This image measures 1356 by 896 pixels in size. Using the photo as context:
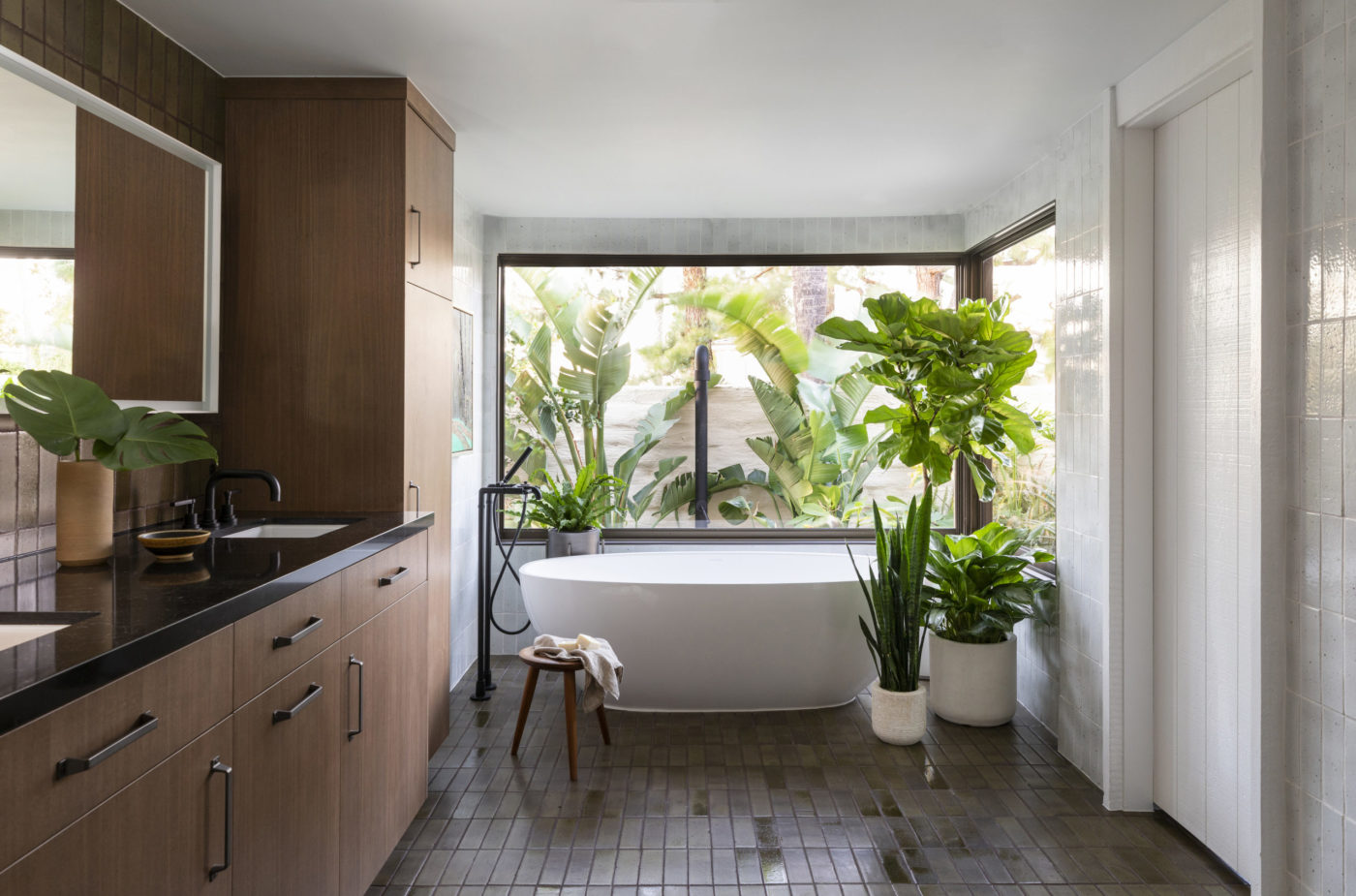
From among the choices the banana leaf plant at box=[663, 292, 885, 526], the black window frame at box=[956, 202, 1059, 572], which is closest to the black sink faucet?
the black window frame at box=[956, 202, 1059, 572]

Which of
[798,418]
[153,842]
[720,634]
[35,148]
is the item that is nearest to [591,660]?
[720,634]

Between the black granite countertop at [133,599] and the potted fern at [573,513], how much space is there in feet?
6.84

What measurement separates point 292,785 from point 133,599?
533mm

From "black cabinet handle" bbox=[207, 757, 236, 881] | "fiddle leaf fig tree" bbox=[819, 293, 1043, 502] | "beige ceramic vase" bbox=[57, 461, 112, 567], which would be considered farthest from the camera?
"fiddle leaf fig tree" bbox=[819, 293, 1043, 502]

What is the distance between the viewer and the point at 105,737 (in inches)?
47.4

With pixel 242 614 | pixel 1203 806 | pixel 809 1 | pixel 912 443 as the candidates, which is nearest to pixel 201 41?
pixel 809 1

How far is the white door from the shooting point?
2.54 meters

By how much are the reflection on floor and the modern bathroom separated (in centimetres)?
2

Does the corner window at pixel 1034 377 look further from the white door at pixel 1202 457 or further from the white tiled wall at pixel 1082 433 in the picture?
the white door at pixel 1202 457

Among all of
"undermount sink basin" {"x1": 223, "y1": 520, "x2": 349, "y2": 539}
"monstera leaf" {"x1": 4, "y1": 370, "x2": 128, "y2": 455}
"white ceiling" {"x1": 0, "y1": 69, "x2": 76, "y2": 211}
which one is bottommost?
"undermount sink basin" {"x1": 223, "y1": 520, "x2": 349, "y2": 539}

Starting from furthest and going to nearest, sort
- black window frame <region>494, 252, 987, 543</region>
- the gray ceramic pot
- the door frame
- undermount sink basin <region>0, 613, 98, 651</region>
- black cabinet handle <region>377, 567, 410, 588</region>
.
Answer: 1. black window frame <region>494, 252, 987, 543</region>
2. the gray ceramic pot
3. black cabinet handle <region>377, 567, 410, 588</region>
4. the door frame
5. undermount sink basin <region>0, 613, 98, 651</region>

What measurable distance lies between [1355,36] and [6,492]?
3.18m

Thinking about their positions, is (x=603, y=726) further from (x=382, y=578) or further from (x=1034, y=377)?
(x=1034, y=377)

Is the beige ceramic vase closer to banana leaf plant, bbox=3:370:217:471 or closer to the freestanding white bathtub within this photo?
banana leaf plant, bbox=3:370:217:471
